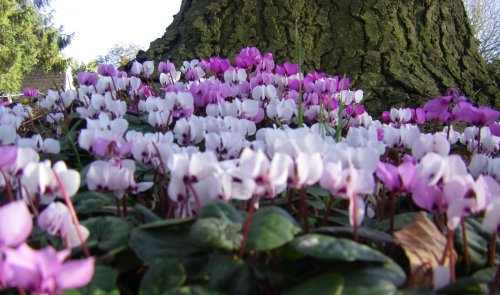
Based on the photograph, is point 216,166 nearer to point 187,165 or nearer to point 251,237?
point 187,165

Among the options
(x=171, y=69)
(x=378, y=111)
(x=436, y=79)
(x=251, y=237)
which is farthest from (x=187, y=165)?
(x=436, y=79)

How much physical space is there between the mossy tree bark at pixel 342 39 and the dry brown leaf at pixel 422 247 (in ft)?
9.31

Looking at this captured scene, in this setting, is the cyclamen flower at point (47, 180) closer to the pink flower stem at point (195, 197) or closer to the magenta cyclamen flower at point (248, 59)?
the pink flower stem at point (195, 197)

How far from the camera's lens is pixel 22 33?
30516mm

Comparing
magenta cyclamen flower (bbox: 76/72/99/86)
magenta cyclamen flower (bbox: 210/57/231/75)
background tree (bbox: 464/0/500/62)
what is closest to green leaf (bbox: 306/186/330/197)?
magenta cyclamen flower (bbox: 210/57/231/75)

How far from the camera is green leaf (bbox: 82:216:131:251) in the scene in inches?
33.7

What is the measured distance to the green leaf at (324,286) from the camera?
0.67 metres

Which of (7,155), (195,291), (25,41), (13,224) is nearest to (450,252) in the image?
(195,291)

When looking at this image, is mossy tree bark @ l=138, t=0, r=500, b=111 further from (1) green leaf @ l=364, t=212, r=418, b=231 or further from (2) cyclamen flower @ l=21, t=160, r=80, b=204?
(2) cyclamen flower @ l=21, t=160, r=80, b=204

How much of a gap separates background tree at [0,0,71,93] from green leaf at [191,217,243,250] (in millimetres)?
31269

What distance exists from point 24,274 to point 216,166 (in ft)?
1.28

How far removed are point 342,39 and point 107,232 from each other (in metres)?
3.23

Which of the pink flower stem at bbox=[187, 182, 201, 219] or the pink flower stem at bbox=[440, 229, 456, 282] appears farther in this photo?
the pink flower stem at bbox=[187, 182, 201, 219]

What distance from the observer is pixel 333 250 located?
2.40 feet
